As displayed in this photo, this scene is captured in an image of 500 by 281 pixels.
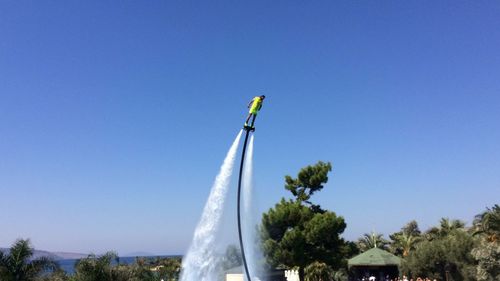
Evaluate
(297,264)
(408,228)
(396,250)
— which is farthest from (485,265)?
(408,228)

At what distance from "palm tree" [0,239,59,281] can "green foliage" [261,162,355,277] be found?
18492mm

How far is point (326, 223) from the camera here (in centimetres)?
3744

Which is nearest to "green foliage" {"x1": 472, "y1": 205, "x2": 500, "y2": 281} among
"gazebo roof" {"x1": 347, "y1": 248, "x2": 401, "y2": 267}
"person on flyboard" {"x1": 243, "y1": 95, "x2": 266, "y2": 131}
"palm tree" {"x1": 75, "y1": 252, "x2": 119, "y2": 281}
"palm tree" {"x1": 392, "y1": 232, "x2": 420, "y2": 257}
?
"gazebo roof" {"x1": 347, "y1": 248, "x2": 401, "y2": 267}

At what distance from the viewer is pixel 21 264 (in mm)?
25703

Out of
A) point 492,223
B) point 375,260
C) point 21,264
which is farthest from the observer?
point 375,260

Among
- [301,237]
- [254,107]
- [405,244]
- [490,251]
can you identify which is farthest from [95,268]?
[405,244]

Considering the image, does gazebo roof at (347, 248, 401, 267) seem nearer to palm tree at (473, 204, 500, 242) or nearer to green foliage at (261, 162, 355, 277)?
green foliage at (261, 162, 355, 277)

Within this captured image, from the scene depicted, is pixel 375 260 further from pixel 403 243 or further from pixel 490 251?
pixel 403 243

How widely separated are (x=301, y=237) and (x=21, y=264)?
20607 millimetres

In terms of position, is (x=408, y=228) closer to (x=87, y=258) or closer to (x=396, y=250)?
(x=396, y=250)

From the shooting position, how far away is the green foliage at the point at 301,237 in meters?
Result: 37.7

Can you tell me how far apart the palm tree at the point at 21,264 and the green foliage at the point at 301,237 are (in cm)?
1849

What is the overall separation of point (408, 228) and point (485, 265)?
155ft

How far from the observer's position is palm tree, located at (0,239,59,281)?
83.0 ft
